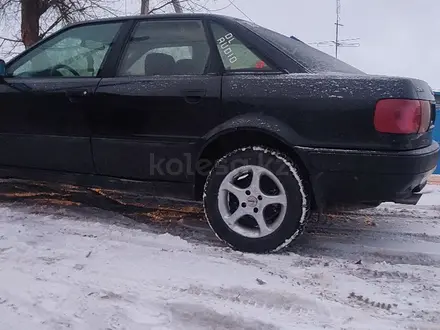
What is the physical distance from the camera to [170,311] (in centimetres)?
239

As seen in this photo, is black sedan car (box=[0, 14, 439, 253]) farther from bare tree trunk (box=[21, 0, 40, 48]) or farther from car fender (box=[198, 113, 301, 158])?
bare tree trunk (box=[21, 0, 40, 48])

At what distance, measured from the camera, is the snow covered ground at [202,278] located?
7.66ft

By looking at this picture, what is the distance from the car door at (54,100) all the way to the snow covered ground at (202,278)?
0.52 m

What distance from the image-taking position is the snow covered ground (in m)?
2.34

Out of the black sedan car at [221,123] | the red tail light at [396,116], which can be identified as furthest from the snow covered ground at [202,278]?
the red tail light at [396,116]

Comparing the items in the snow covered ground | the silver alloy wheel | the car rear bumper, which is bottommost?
the snow covered ground

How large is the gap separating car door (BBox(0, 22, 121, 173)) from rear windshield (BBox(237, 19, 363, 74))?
3.81ft

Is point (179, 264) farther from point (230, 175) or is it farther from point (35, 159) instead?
point (35, 159)

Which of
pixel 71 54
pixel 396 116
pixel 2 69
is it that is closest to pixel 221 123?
pixel 396 116

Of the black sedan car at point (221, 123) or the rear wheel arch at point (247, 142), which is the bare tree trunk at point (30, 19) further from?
the rear wheel arch at point (247, 142)

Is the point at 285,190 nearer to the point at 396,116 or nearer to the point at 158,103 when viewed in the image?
the point at 396,116

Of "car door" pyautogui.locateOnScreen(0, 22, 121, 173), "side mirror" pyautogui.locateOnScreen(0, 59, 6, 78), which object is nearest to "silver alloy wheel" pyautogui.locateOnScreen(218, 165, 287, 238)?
"car door" pyautogui.locateOnScreen(0, 22, 121, 173)

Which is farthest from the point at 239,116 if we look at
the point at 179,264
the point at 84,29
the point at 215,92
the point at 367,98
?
the point at 84,29

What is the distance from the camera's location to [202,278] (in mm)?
2799
